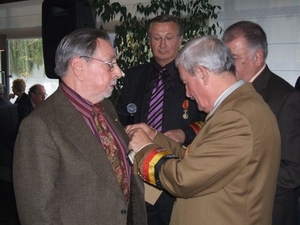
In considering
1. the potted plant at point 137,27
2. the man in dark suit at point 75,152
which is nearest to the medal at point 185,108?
the man in dark suit at point 75,152

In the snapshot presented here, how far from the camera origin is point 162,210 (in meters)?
2.24

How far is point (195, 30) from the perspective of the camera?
391cm

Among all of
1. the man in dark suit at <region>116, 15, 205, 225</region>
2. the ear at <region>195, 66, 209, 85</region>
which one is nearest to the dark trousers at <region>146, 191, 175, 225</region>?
the man in dark suit at <region>116, 15, 205, 225</region>

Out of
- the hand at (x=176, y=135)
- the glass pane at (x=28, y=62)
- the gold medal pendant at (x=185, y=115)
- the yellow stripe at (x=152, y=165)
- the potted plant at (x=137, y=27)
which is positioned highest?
the potted plant at (x=137, y=27)

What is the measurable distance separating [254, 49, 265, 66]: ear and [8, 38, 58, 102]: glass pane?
6.30 m

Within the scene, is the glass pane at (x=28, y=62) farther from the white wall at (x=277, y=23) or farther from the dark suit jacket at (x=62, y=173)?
the dark suit jacket at (x=62, y=173)

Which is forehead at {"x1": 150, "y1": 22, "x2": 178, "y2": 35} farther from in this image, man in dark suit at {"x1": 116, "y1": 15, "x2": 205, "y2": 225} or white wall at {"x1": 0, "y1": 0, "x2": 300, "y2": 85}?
white wall at {"x1": 0, "y1": 0, "x2": 300, "y2": 85}

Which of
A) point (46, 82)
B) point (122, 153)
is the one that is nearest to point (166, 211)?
point (122, 153)

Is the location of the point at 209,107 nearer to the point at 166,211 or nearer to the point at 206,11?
the point at 166,211

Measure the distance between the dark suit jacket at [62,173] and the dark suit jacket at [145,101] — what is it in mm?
853

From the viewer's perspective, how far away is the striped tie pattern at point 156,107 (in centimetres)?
234

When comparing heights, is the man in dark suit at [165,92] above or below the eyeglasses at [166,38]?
below

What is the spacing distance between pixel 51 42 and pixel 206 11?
1.91 m

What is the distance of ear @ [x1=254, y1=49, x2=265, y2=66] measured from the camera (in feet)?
6.15
